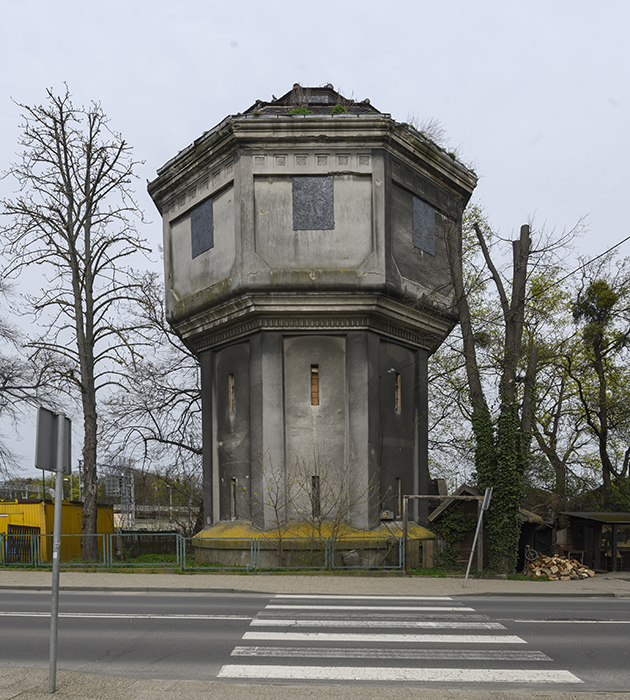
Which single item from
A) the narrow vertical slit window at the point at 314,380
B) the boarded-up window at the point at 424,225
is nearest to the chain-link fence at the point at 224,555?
the narrow vertical slit window at the point at 314,380

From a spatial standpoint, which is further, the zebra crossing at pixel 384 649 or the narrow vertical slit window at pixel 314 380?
the narrow vertical slit window at pixel 314 380

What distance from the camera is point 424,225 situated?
23859 millimetres

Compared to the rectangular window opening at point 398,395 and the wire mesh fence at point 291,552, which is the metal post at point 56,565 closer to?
the wire mesh fence at point 291,552

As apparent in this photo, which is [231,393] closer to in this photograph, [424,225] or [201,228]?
[201,228]

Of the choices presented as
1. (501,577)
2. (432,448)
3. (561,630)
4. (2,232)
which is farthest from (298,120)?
(432,448)

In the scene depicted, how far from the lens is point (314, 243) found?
21688 mm

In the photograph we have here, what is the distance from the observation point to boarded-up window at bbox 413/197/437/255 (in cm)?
2347

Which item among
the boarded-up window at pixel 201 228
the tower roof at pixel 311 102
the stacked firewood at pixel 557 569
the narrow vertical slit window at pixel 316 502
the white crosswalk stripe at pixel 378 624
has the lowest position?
the stacked firewood at pixel 557 569

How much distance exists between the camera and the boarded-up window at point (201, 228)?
2341 cm

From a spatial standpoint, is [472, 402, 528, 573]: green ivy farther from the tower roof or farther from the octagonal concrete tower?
the tower roof

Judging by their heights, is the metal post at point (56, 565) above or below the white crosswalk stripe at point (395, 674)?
above

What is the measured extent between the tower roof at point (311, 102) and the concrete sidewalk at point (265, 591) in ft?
45.9

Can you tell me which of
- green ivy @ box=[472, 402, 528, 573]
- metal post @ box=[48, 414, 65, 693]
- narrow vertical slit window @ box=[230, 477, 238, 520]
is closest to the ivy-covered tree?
green ivy @ box=[472, 402, 528, 573]

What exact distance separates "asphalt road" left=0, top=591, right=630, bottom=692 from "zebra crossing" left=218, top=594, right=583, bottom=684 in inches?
0.6
